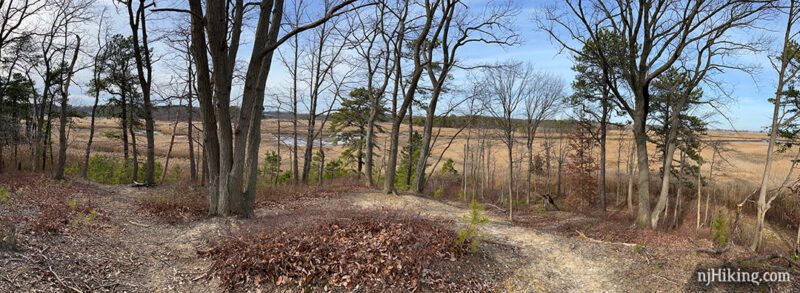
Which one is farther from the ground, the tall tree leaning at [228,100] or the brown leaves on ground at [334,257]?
the tall tree leaning at [228,100]

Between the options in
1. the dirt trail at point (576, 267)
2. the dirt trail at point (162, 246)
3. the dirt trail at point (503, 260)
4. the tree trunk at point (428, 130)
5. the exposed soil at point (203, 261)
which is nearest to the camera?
the exposed soil at point (203, 261)

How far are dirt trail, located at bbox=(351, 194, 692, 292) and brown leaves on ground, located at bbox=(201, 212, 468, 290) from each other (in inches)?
55.7

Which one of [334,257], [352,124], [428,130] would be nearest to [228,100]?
[334,257]

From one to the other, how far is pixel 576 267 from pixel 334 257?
13.2 ft

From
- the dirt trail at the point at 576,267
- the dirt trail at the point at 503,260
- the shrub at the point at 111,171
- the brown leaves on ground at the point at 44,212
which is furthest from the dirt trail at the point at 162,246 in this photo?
the shrub at the point at 111,171

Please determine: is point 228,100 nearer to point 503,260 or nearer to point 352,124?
point 503,260

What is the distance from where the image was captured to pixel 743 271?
6.71 m

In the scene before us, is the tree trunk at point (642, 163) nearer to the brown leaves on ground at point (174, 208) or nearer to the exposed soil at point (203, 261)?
the exposed soil at point (203, 261)

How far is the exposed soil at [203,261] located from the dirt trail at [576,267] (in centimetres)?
2

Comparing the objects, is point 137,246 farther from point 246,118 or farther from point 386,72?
point 386,72

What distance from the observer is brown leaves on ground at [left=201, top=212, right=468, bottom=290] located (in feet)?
18.0

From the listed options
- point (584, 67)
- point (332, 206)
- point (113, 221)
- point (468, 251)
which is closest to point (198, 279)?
point (113, 221)

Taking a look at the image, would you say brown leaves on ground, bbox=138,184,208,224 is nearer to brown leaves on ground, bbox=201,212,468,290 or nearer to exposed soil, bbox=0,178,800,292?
exposed soil, bbox=0,178,800,292

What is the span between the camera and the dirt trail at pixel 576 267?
6.45 metres
